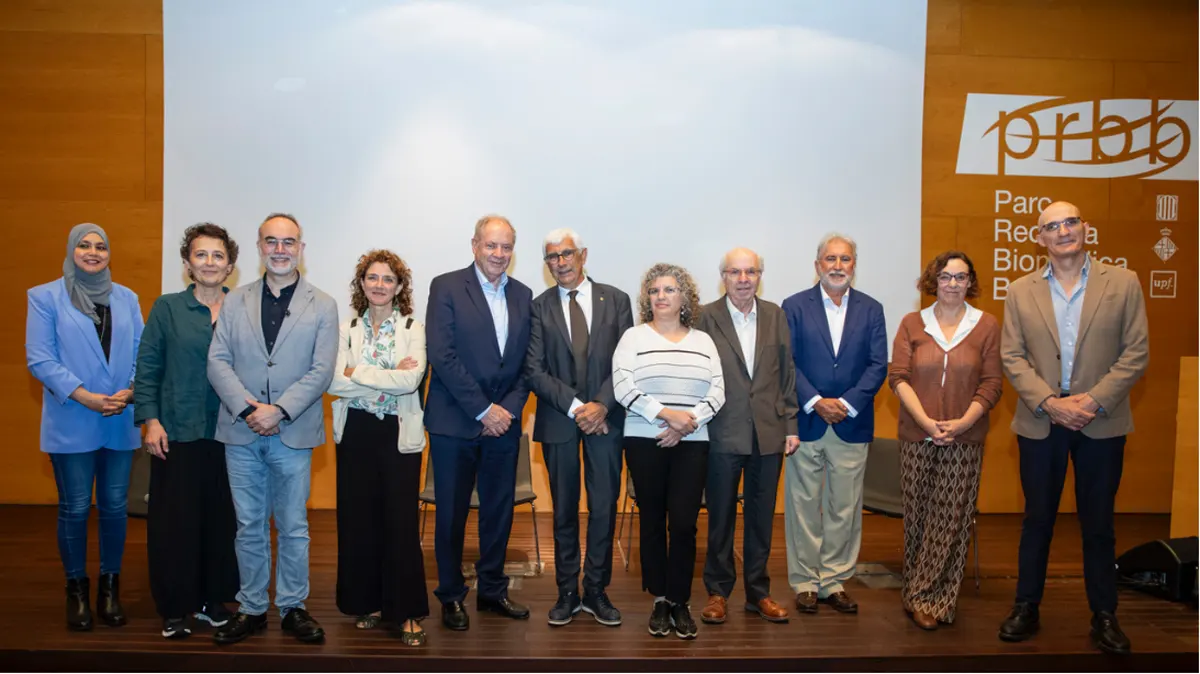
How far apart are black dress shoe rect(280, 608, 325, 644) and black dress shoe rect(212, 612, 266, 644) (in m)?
0.12

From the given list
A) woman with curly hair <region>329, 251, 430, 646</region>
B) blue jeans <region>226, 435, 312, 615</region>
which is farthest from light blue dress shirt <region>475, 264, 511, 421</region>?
blue jeans <region>226, 435, 312, 615</region>

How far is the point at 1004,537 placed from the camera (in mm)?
5492

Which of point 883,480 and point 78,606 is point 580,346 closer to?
point 883,480

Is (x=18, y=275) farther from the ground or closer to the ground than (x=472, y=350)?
farther from the ground

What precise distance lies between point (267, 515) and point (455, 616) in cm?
86

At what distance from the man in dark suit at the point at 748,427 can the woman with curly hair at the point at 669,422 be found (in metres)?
0.11

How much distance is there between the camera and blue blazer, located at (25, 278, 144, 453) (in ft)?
11.2

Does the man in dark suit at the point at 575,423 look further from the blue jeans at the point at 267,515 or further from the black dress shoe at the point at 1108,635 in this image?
the black dress shoe at the point at 1108,635

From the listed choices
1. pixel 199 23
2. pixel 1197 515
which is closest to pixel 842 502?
pixel 1197 515

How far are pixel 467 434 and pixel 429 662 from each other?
0.89 meters

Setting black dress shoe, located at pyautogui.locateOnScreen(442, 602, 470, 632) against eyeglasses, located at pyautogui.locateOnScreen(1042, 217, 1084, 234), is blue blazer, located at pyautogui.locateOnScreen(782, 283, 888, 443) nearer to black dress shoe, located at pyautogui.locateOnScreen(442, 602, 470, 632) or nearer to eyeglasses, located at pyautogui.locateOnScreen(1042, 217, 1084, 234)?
eyeglasses, located at pyautogui.locateOnScreen(1042, 217, 1084, 234)

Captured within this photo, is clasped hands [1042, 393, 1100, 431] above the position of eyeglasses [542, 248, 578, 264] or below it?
below

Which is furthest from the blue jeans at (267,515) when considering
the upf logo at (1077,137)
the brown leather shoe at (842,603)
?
the upf logo at (1077,137)

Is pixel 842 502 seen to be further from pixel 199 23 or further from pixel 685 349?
pixel 199 23
